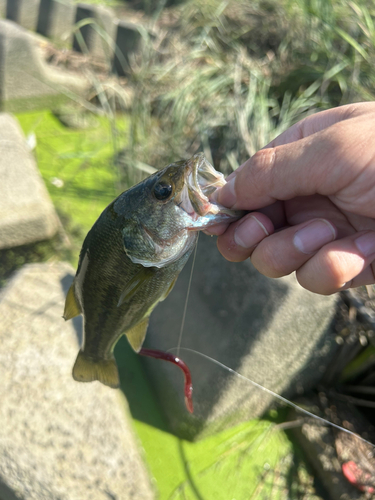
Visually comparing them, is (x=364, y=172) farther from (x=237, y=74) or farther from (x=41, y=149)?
(x=41, y=149)

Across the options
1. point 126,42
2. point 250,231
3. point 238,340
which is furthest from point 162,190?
point 126,42

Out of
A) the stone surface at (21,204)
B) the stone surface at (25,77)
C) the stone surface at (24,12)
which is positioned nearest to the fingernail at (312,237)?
the stone surface at (21,204)

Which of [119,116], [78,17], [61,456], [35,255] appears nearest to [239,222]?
[61,456]

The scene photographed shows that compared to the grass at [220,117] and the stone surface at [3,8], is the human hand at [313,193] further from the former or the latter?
the stone surface at [3,8]

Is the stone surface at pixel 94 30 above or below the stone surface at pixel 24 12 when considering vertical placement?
above

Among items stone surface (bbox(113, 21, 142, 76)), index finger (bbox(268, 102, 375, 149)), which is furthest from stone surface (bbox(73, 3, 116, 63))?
index finger (bbox(268, 102, 375, 149))
